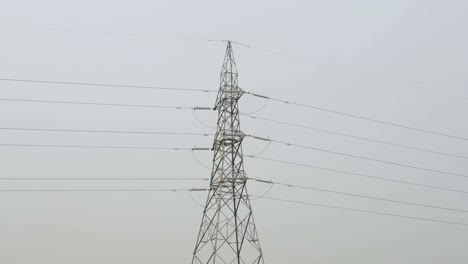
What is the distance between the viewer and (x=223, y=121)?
40625 mm

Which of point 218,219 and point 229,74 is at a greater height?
point 229,74

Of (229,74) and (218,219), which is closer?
(218,219)

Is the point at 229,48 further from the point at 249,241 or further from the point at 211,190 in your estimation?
the point at 249,241

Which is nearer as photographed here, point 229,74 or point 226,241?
point 226,241

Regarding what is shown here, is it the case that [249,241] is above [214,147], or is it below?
below

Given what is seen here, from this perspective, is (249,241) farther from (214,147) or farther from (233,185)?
(214,147)

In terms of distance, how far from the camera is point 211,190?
3959cm

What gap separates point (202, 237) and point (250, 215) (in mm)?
3315

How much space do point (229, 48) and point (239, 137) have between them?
6.58 m

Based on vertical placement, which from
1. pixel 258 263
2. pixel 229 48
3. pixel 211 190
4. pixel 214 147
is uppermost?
pixel 229 48

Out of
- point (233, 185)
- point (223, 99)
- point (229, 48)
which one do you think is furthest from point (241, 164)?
point (229, 48)

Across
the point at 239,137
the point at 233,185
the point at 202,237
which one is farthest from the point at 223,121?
the point at 202,237

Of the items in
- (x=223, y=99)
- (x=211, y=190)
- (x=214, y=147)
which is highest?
(x=223, y=99)

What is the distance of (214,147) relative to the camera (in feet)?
134
